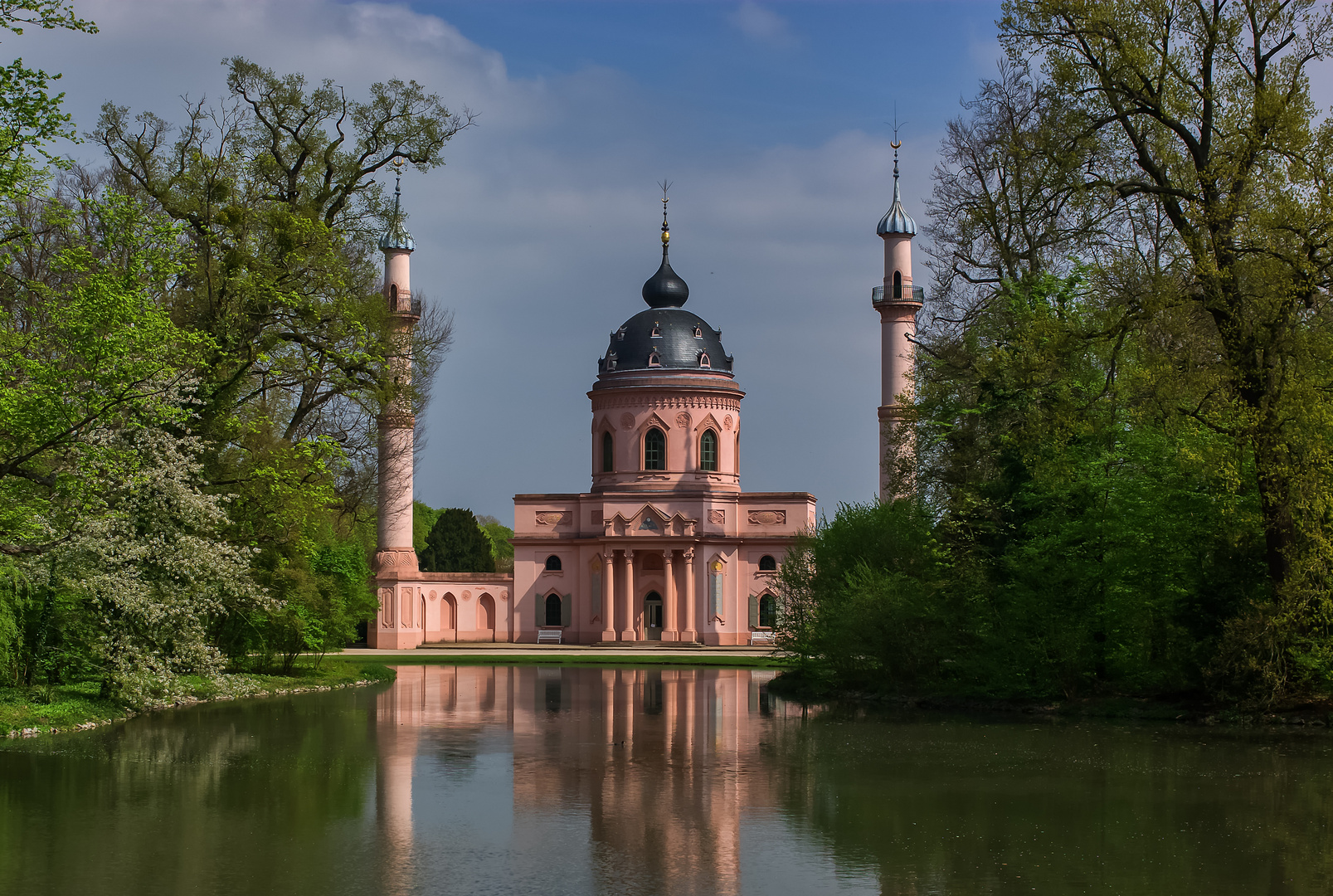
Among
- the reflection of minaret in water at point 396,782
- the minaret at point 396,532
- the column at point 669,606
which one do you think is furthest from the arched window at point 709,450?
the reflection of minaret in water at point 396,782

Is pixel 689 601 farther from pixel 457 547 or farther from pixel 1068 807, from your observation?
pixel 1068 807

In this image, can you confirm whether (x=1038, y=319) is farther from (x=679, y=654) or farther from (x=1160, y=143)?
(x=679, y=654)

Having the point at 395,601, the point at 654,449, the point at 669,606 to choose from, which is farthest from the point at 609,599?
the point at 395,601

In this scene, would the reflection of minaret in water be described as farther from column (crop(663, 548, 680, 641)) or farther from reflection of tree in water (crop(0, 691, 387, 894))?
column (crop(663, 548, 680, 641))

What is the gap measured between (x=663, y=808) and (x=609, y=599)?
45.4 metres

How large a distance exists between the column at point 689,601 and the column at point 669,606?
0.45 metres

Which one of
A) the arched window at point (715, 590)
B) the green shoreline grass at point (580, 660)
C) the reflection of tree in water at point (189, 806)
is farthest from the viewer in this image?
the arched window at point (715, 590)

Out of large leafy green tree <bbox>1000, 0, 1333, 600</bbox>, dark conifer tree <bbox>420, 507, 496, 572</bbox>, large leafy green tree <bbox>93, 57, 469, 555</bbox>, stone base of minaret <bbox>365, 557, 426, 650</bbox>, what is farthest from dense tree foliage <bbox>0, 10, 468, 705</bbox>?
dark conifer tree <bbox>420, 507, 496, 572</bbox>

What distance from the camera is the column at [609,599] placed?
2297 inches

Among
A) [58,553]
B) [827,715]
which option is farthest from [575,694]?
[58,553]

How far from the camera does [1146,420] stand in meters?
22.7

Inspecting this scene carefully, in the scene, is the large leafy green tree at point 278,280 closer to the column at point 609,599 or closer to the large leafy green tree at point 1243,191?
the large leafy green tree at point 1243,191

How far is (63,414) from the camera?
1811 centimetres

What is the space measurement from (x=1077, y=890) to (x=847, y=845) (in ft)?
7.01
